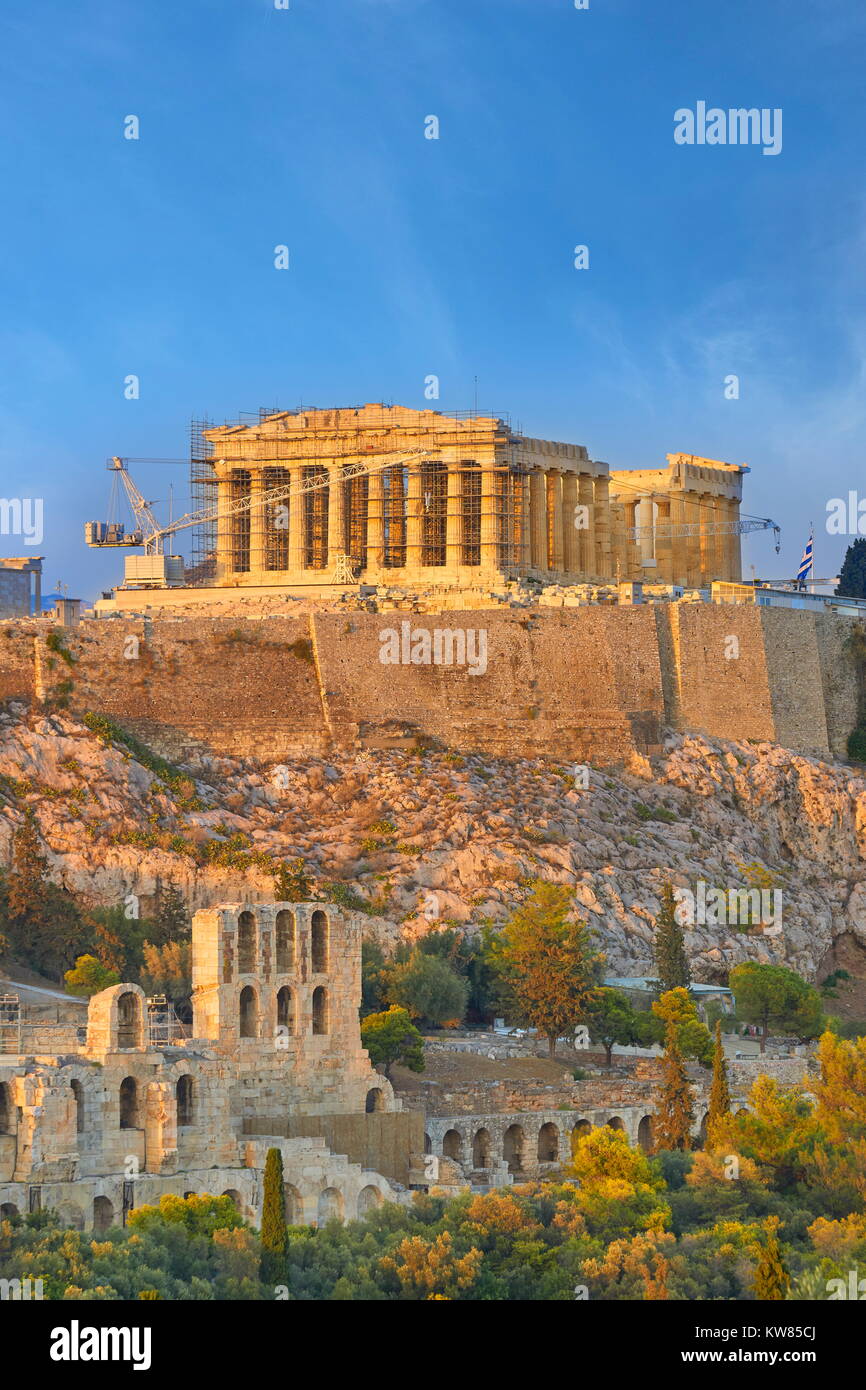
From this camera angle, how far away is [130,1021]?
149ft

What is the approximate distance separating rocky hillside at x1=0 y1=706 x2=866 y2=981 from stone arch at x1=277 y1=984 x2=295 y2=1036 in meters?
17.4

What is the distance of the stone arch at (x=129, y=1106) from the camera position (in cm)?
4409

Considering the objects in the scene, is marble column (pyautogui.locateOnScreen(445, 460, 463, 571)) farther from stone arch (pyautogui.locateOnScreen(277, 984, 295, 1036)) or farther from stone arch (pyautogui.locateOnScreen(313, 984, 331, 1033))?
stone arch (pyautogui.locateOnScreen(277, 984, 295, 1036))

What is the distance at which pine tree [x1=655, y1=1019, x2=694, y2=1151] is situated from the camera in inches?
2023

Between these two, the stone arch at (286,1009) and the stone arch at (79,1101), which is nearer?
the stone arch at (79,1101)

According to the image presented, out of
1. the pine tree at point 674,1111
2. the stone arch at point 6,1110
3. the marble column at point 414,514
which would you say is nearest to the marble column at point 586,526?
the marble column at point 414,514

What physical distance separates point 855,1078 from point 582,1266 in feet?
29.8

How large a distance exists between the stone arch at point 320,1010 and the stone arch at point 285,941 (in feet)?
2.31

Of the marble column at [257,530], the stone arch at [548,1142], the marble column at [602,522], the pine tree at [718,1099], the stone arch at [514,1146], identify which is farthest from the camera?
the marble column at [602,522]

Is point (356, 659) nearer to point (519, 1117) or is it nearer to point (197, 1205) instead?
point (519, 1117)

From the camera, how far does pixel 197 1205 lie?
41875 mm

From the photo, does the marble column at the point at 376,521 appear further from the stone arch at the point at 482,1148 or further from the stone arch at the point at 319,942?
the stone arch at the point at 319,942

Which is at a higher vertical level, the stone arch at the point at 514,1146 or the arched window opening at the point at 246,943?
the arched window opening at the point at 246,943
